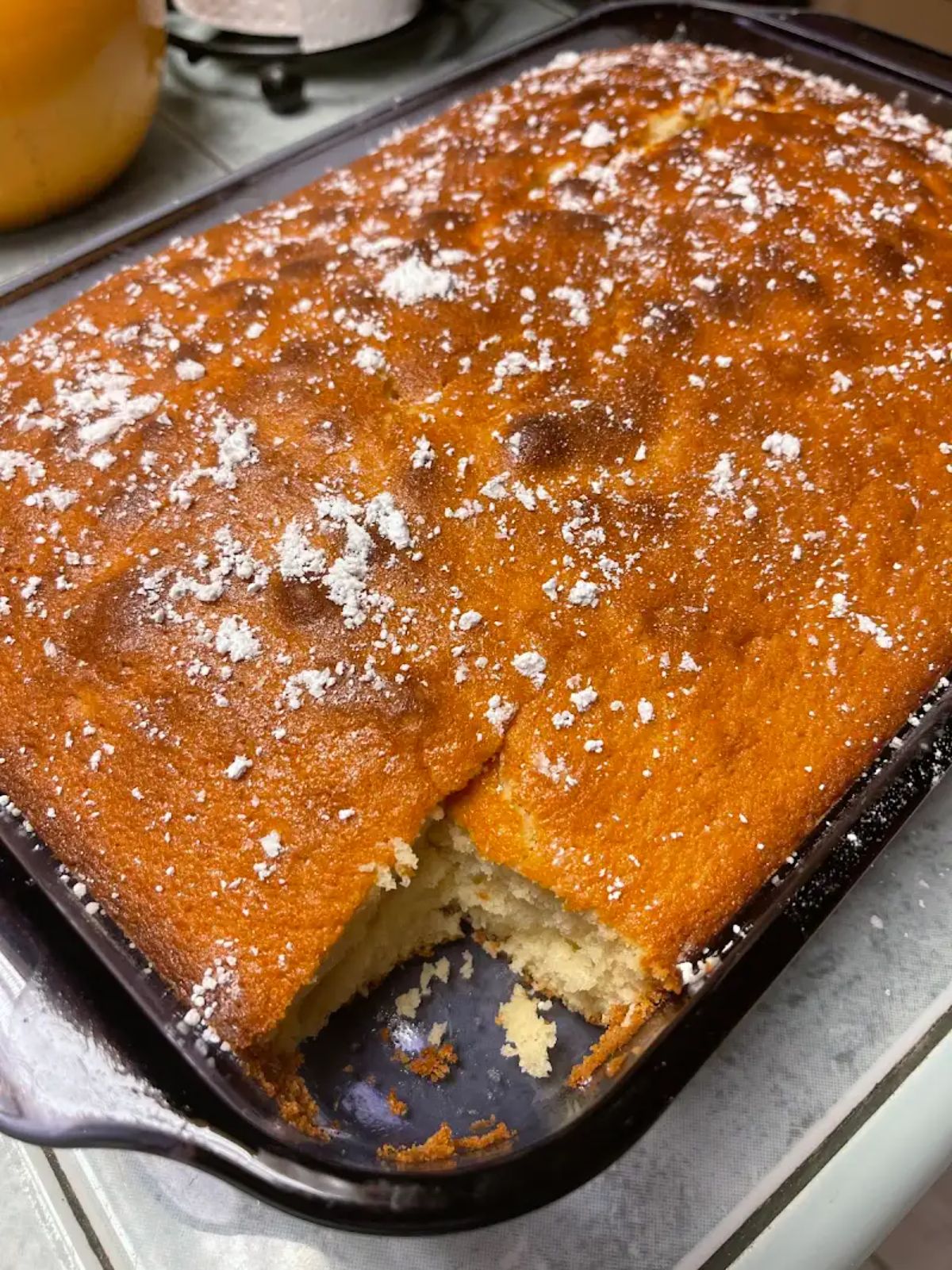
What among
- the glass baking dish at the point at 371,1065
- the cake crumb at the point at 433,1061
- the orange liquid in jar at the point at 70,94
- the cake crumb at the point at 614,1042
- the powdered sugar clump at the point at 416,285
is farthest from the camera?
the orange liquid in jar at the point at 70,94

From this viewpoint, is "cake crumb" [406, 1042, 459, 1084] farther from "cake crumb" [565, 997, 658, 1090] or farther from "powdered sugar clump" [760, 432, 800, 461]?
"powdered sugar clump" [760, 432, 800, 461]

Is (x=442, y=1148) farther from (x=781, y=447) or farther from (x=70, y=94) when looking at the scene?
(x=70, y=94)

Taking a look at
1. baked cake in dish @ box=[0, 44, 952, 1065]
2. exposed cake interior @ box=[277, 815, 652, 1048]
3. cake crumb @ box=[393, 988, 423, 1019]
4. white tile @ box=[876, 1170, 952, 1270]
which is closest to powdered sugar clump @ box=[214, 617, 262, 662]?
baked cake in dish @ box=[0, 44, 952, 1065]

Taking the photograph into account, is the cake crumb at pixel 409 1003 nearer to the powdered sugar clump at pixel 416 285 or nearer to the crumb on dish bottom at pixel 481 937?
the crumb on dish bottom at pixel 481 937

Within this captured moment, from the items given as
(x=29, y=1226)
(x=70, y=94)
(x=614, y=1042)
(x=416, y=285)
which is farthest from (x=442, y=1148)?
(x=70, y=94)

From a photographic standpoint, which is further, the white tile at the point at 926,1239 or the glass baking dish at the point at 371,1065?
the white tile at the point at 926,1239

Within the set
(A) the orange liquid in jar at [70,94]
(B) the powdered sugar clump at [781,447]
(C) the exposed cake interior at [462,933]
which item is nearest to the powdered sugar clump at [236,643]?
(C) the exposed cake interior at [462,933]

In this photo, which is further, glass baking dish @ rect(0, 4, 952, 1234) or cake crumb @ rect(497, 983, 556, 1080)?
cake crumb @ rect(497, 983, 556, 1080)
